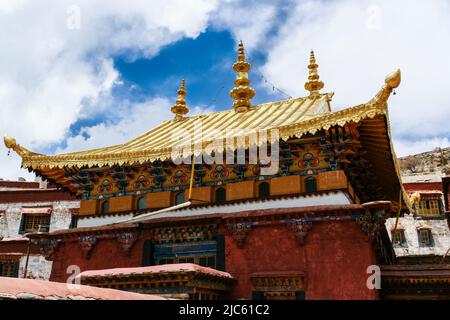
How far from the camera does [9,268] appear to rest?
875 inches

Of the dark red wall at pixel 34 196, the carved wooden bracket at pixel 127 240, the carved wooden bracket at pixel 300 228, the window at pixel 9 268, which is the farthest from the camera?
the dark red wall at pixel 34 196

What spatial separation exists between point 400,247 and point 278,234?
21.6 m

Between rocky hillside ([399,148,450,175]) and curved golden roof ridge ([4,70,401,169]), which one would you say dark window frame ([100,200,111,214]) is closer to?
curved golden roof ridge ([4,70,401,169])

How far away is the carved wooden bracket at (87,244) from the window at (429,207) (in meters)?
23.5

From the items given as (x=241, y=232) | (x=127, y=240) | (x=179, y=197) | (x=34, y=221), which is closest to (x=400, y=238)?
(x=34, y=221)

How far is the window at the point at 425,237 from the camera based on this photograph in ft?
90.6

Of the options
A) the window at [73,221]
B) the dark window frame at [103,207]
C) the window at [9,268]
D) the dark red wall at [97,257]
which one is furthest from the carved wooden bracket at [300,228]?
the window at [9,268]

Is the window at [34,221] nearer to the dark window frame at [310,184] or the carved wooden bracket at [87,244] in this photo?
the carved wooden bracket at [87,244]

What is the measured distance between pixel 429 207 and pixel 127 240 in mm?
23805

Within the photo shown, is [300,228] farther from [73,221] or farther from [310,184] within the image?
[73,221]

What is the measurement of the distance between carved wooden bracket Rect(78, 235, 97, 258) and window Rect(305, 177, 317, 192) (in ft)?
16.4

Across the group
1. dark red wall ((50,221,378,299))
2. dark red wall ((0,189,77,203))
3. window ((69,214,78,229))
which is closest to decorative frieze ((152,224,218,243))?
dark red wall ((50,221,378,299))
